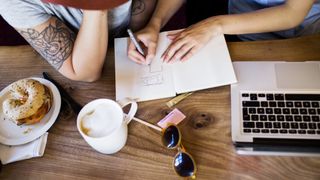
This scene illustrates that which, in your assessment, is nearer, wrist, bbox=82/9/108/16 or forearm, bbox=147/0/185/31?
wrist, bbox=82/9/108/16

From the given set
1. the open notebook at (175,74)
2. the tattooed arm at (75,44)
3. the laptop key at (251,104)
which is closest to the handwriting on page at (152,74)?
the open notebook at (175,74)

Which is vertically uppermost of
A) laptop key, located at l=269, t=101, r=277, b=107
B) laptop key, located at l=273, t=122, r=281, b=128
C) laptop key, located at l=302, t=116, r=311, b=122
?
laptop key, located at l=302, t=116, r=311, b=122

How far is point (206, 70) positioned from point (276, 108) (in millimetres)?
206

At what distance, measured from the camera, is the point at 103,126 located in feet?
2.33

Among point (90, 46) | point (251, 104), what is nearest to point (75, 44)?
point (90, 46)

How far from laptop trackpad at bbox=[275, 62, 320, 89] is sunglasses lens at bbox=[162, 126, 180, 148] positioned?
300 mm

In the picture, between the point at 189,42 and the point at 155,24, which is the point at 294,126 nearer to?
the point at 189,42

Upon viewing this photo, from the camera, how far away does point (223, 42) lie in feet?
2.96

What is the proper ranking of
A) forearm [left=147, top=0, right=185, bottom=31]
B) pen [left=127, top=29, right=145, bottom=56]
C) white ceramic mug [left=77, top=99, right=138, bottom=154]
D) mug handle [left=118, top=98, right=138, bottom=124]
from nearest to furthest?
white ceramic mug [left=77, top=99, right=138, bottom=154]
mug handle [left=118, top=98, right=138, bottom=124]
pen [left=127, top=29, right=145, bottom=56]
forearm [left=147, top=0, right=185, bottom=31]

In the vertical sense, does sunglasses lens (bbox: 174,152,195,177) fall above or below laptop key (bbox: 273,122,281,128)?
below

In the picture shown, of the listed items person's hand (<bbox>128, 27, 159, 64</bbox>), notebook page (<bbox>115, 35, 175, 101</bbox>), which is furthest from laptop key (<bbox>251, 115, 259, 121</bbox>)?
person's hand (<bbox>128, 27, 159, 64</bbox>)

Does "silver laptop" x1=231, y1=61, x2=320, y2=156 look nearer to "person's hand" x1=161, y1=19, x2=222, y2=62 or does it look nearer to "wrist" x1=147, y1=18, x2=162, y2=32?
"person's hand" x1=161, y1=19, x2=222, y2=62

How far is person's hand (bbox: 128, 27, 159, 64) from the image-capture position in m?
0.90

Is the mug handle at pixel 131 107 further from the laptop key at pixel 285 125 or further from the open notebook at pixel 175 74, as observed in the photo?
the laptop key at pixel 285 125
